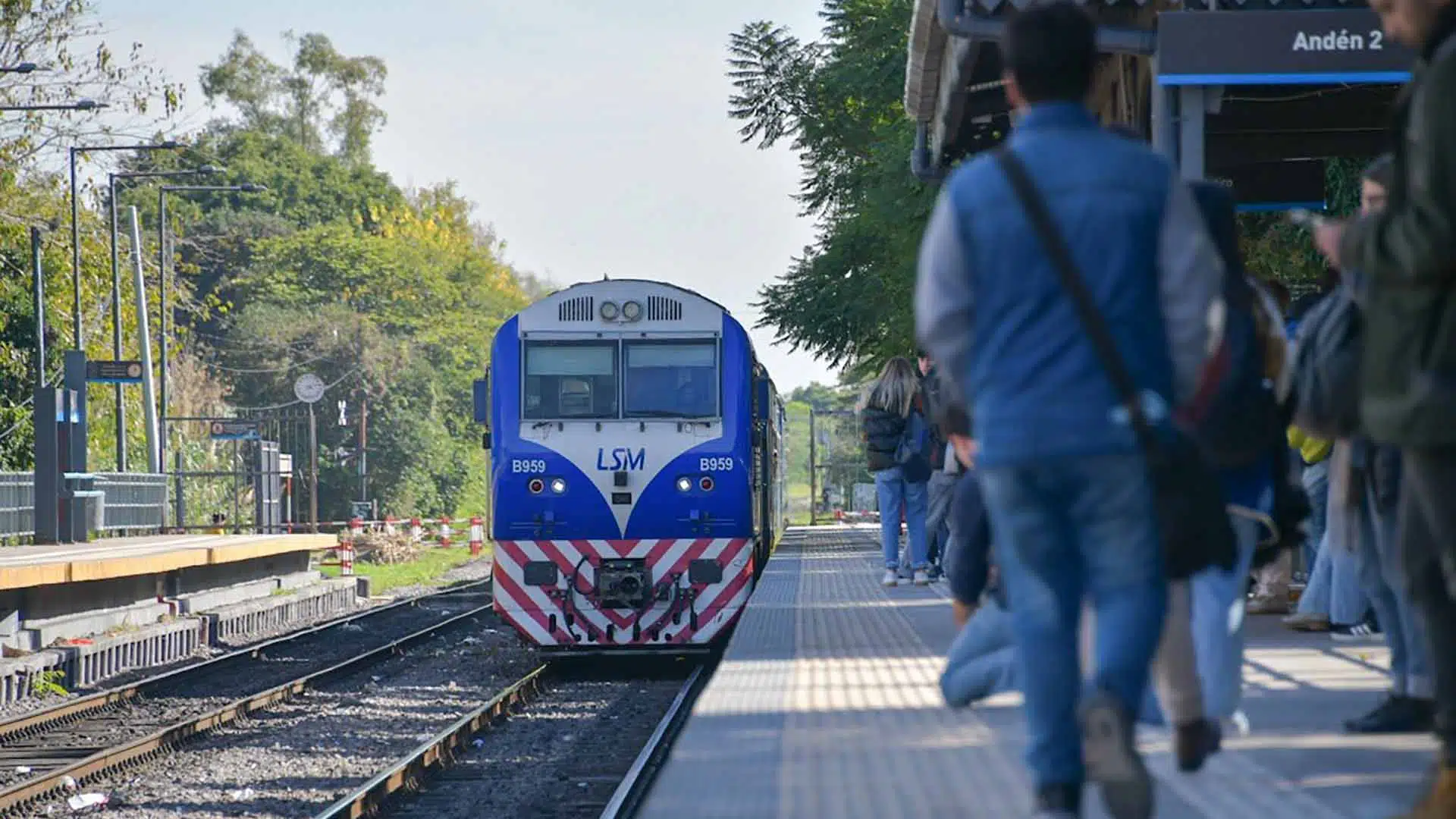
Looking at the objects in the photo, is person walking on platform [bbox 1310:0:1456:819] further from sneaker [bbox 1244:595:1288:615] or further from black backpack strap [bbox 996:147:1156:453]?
sneaker [bbox 1244:595:1288:615]

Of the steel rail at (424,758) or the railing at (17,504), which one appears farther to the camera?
the railing at (17,504)

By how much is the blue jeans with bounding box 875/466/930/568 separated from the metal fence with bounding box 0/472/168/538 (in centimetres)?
1870

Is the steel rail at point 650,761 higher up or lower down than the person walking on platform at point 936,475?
lower down

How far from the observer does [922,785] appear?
6.19 metres

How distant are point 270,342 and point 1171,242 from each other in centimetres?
7265

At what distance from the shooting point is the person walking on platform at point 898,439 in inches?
602

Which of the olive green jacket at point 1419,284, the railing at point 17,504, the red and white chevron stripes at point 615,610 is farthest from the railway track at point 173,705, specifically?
the olive green jacket at point 1419,284

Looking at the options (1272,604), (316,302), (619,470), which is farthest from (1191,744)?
(316,302)

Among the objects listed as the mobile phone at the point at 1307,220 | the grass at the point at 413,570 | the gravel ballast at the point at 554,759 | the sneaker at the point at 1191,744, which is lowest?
the gravel ballast at the point at 554,759

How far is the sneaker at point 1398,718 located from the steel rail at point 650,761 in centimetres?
540

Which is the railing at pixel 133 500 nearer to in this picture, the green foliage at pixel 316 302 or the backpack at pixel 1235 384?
the green foliage at pixel 316 302

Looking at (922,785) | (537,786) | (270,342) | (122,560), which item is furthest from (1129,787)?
(270,342)

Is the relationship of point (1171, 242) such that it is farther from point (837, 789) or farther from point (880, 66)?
point (880, 66)

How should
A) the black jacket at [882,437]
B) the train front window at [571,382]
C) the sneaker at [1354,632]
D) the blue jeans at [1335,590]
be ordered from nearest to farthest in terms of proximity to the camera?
the blue jeans at [1335,590]
the sneaker at [1354,632]
the black jacket at [882,437]
the train front window at [571,382]
